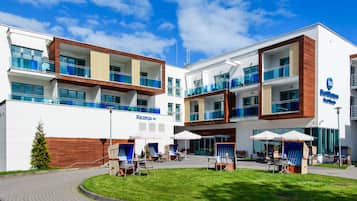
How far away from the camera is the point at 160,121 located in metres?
30.6

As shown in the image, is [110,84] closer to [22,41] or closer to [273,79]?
[22,41]

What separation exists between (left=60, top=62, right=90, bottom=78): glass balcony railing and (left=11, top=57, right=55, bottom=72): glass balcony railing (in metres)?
0.79

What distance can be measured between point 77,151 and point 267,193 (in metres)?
17.3

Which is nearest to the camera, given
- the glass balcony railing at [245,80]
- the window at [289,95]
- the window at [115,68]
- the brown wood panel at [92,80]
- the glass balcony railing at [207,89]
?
the brown wood panel at [92,80]

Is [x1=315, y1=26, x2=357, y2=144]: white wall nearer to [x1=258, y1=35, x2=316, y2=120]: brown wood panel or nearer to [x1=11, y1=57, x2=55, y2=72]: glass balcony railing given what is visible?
[x1=258, y1=35, x2=316, y2=120]: brown wood panel

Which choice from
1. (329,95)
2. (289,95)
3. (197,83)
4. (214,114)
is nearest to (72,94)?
(214,114)

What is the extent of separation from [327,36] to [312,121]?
7.99 metres

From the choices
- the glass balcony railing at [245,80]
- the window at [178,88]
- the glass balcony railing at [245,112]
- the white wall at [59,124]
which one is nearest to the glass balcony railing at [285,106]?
the glass balcony railing at [245,112]

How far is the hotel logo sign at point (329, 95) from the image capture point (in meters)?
26.8

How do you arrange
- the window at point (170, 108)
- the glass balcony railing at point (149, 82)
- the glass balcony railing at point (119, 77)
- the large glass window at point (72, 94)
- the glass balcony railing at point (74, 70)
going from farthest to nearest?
the window at point (170, 108), the glass balcony railing at point (149, 82), the glass balcony railing at point (119, 77), the large glass window at point (72, 94), the glass balcony railing at point (74, 70)

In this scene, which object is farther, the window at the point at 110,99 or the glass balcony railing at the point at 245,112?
the window at the point at 110,99

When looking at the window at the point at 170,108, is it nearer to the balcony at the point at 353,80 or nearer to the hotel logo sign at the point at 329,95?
the hotel logo sign at the point at 329,95

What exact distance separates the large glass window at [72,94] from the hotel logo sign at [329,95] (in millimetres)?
21403

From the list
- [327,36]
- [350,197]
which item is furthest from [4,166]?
[327,36]
